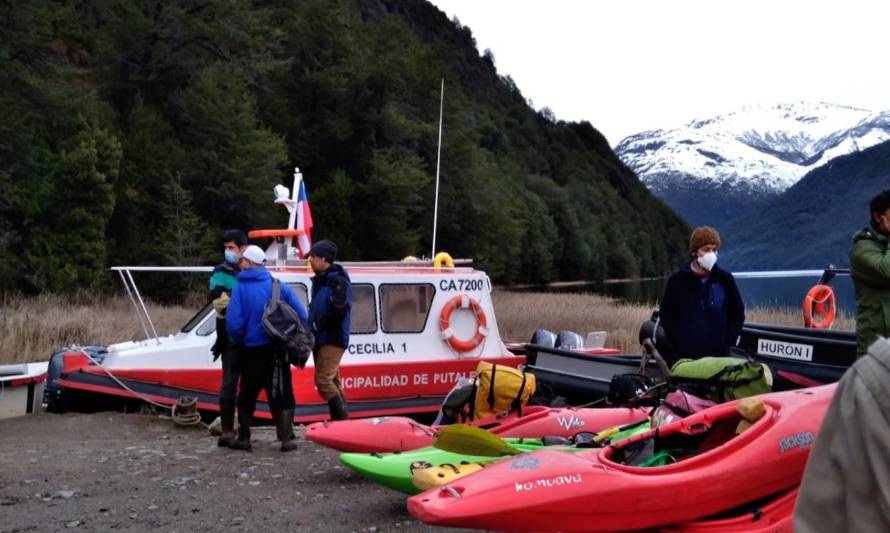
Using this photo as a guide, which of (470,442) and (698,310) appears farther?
(698,310)

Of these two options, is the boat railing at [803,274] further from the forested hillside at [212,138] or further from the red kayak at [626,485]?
the forested hillside at [212,138]

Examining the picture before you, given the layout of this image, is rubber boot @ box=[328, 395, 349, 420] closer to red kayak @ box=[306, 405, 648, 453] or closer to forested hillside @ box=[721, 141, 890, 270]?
red kayak @ box=[306, 405, 648, 453]

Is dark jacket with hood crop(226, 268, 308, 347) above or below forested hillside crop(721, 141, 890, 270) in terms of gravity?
below

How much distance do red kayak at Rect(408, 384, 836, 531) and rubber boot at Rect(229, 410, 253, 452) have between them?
316cm

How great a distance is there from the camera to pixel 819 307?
380 inches

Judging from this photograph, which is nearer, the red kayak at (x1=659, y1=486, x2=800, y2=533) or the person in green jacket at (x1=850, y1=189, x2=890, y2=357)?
the red kayak at (x1=659, y1=486, x2=800, y2=533)

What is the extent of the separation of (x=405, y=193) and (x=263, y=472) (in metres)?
38.2

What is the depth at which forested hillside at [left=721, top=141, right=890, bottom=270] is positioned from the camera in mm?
54844

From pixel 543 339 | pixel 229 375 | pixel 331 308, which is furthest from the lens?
pixel 543 339

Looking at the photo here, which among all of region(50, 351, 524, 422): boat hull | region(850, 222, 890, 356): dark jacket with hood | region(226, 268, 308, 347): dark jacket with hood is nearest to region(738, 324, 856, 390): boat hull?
region(850, 222, 890, 356): dark jacket with hood

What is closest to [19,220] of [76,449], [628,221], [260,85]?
[260,85]

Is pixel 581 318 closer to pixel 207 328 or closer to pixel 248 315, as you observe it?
pixel 207 328

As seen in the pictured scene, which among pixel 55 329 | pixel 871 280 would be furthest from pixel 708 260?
pixel 55 329

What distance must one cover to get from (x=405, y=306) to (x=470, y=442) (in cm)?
447
